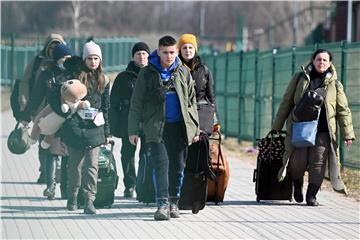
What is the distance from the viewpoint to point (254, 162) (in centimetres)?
1938

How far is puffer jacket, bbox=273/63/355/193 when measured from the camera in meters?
13.1

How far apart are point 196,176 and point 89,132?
1.24 m

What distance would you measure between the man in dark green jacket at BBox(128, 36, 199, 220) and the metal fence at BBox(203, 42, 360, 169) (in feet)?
13.8

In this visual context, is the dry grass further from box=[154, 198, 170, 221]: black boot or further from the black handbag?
box=[154, 198, 170, 221]: black boot

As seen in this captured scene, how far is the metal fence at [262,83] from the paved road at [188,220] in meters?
1.85

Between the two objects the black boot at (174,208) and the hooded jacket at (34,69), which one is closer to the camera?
the black boot at (174,208)

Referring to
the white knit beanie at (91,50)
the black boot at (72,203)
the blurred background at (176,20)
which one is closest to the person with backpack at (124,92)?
the white knit beanie at (91,50)

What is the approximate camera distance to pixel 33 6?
Result: 85.1 metres

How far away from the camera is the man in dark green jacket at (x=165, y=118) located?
11.6 m

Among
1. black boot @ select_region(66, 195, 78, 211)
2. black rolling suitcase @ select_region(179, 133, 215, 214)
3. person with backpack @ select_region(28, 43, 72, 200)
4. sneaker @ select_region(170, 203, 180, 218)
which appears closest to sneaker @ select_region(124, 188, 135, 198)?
person with backpack @ select_region(28, 43, 72, 200)

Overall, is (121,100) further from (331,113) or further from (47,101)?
(331,113)

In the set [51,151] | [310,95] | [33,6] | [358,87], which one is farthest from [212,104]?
[33,6]

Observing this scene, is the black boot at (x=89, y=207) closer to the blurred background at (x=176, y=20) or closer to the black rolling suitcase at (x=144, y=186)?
the black rolling suitcase at (x=144, y=186)

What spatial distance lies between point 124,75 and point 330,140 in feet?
8.34
